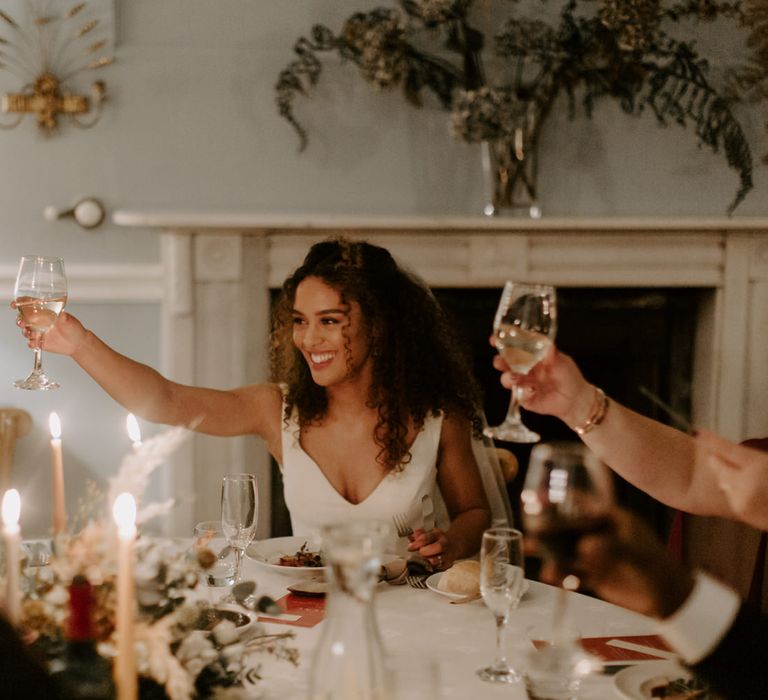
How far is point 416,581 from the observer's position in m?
1.63

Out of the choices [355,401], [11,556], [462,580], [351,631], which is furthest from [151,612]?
[355,401]

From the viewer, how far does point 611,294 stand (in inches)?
134

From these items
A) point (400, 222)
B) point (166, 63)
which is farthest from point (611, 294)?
point (166, 63)

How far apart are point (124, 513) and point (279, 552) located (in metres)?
1.02

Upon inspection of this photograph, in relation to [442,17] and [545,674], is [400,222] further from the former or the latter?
[545,674]

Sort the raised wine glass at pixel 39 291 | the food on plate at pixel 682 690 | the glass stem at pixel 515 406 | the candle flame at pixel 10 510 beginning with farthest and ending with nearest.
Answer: the raised wine glass at pixel 39 291 < the glass stem at pixel 515 406 < the food on plate at pixel 682 690 < the candle flame at pixel 10 510

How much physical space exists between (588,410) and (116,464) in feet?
7.26

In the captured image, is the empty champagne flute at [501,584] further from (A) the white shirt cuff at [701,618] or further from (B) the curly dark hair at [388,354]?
(B) the curly dark hair at [388,354]

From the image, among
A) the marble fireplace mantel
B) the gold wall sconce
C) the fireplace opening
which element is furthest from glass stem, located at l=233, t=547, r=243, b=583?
the gold wall sconce

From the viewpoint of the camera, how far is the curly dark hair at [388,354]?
2.24 m

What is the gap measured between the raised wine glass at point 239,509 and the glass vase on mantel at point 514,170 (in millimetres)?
1943

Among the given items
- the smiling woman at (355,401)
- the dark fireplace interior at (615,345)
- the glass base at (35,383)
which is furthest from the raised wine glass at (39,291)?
the dark fireplace interior at (615,345)

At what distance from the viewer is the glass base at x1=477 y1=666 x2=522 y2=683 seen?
120 cm

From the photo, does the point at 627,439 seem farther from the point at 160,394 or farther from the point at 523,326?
the point at 160,394
